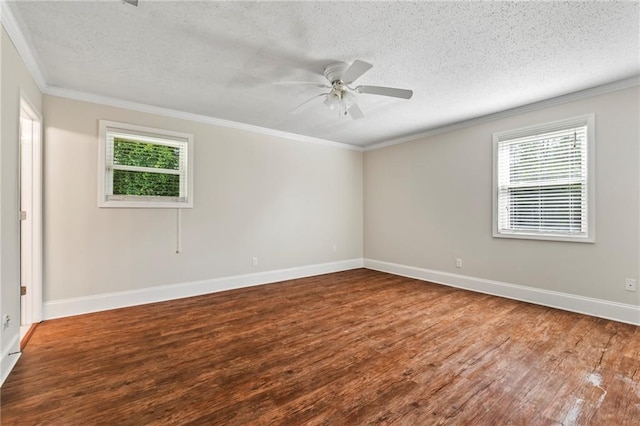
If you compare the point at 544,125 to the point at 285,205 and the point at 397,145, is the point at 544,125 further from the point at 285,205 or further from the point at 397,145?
the point at 285,205

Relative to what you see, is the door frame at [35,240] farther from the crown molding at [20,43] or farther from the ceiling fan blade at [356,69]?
the ceiling fan blade at [356,69]

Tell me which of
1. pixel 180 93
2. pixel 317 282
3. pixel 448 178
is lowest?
pixel 317 282

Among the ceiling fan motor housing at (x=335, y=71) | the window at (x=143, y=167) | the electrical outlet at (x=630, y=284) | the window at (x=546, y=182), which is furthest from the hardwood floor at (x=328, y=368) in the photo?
the ceiling fan motor housing at (x=335, y=71)

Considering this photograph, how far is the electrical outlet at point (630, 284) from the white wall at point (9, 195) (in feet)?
18.3

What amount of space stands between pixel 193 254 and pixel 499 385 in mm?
3770

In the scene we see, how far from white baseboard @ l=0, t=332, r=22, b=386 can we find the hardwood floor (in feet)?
0.16

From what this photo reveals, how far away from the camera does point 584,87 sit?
3184 millimetres

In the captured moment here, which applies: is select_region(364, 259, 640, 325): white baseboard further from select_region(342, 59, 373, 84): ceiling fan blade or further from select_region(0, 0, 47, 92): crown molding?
select_region(0, 0, 47, 92): crown molding

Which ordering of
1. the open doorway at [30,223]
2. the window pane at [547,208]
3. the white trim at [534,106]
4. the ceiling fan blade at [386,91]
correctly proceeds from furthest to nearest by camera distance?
the window pane at [547,208] → the white trim at [534,106] → the open doorway at [30,223] → the ceiling fan blade at [386,91]

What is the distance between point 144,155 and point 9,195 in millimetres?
1734

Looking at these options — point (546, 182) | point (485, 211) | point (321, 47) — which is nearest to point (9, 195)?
point (321, 47)

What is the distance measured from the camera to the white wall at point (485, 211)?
10.0 feet

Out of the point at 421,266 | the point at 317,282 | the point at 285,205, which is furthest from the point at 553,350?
the point at 285,205

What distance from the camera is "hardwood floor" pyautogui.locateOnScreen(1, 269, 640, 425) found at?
65.7 inches
